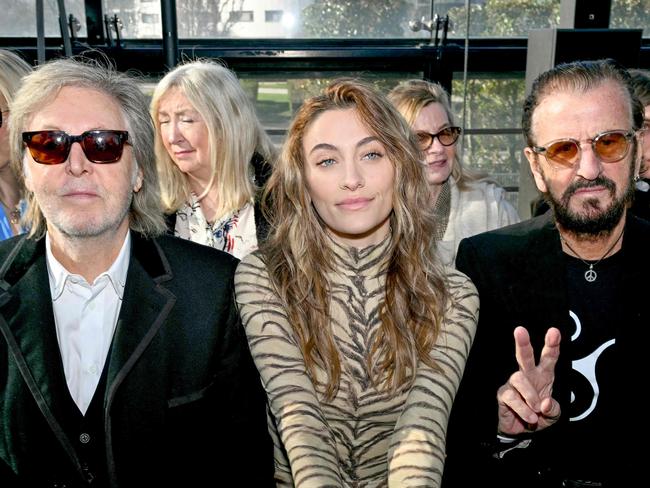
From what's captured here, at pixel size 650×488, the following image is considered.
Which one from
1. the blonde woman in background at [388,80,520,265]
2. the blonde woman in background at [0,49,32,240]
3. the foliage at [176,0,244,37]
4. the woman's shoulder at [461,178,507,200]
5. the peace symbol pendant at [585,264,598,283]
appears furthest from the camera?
the foliage at [176,0,244,37]

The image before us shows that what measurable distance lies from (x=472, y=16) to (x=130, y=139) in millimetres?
3710

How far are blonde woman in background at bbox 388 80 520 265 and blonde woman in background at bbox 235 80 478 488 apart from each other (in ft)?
3.52

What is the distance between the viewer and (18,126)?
2.02 m

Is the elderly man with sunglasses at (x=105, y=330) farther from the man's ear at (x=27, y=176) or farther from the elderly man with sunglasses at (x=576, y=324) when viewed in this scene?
the elderly man with sunglasses at (x=576, y=324)

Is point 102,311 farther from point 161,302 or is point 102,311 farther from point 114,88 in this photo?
point 114,88

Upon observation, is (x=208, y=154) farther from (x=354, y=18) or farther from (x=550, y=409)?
(x=354, y=18)

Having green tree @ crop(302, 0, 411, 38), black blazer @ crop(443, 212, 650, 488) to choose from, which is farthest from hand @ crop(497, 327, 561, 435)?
green tree @ crop(302, 0, 411, 38)

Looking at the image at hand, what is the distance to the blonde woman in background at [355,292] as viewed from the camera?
6.51ft

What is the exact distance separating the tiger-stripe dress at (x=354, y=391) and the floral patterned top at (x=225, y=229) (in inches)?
37.8

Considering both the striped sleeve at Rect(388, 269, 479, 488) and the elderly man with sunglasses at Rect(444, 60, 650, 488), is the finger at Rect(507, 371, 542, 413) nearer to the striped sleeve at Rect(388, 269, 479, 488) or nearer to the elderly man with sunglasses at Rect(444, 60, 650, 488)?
the elderly man with sunglasses at Rect(444, 60, 650, 488)

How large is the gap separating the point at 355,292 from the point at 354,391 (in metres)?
0.29

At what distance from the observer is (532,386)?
199 centimetres

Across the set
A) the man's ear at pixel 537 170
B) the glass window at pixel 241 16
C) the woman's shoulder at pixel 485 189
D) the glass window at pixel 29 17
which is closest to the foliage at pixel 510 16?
the glass window at pixel 241 16

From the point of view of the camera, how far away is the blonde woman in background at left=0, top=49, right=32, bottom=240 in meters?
2.64
